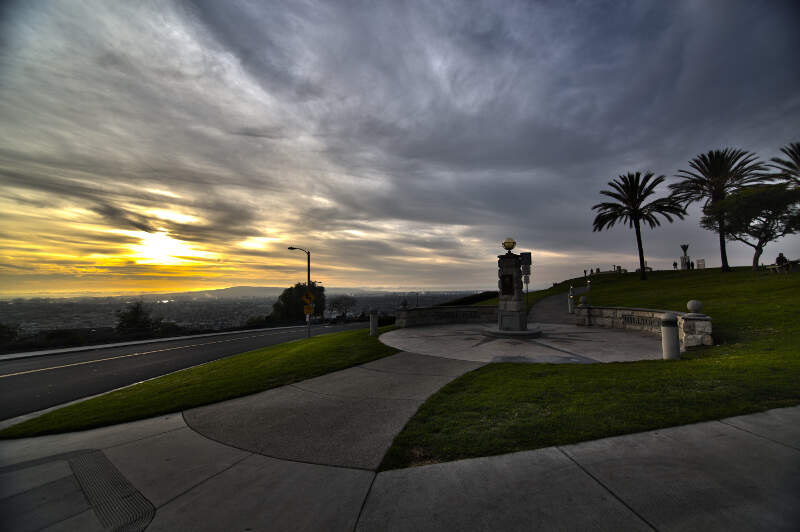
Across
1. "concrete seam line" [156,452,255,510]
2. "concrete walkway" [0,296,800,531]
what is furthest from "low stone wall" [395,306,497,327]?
"concrete seam line" [156,452,255,510]

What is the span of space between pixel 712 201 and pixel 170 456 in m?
48.8

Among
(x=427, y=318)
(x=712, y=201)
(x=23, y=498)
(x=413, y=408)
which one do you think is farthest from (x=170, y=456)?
(x=712, y=201)

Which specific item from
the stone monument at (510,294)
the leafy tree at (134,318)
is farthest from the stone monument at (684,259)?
the leafy tree at (134,318)

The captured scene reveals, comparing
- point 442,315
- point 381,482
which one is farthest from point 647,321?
point 381,482

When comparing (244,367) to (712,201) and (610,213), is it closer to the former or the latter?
(610,213)

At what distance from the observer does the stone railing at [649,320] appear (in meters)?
9.39

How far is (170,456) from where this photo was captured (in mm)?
4477

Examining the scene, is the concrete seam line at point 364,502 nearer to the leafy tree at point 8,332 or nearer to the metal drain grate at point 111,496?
the metal drain grate at point 111,496

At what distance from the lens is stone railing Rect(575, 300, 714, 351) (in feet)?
30.8

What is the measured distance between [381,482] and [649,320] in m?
15.1

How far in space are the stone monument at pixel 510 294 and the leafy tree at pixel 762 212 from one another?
29.6 m

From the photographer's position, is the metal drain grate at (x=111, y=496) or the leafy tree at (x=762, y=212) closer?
the metal drain grate at (x=111, y=496)

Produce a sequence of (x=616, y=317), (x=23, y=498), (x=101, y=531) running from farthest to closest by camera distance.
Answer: (x=616, y=317), (x=23, y=498), (x=101, y=531)

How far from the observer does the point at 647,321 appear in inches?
535
